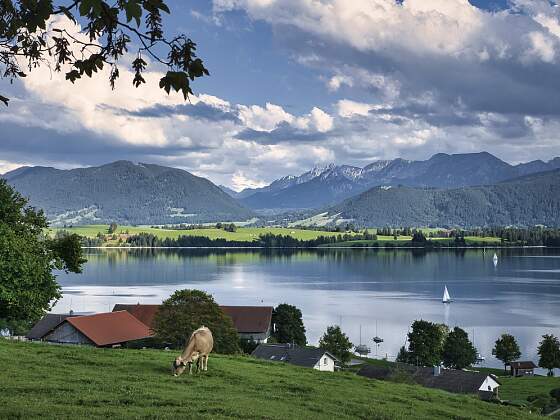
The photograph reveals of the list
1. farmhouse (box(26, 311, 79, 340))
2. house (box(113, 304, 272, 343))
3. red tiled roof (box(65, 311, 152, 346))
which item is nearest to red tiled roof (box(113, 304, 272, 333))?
Answer: house (box(113, 304, 272, 343))

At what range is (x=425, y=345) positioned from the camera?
292 feet

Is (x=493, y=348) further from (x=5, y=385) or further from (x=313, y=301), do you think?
(x=5, y=385)

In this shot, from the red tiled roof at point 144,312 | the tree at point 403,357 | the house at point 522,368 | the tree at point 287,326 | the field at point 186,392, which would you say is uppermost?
the field at point 186,392

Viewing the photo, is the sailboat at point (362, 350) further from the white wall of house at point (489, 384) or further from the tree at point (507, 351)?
the white wall of house at point (489, 384)

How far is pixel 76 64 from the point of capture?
7.46m

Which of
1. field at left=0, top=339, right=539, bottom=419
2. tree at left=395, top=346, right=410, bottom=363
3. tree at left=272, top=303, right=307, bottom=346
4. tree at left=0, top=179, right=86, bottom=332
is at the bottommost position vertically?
tree at left=395, top=346, right=410, bottom=363

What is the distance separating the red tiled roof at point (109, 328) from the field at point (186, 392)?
3558 centimetres

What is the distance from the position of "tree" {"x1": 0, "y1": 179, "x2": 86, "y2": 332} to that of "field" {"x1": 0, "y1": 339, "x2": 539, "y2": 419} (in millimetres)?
6438

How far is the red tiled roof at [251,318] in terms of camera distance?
93.7 meters

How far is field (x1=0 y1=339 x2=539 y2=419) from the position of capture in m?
15.5

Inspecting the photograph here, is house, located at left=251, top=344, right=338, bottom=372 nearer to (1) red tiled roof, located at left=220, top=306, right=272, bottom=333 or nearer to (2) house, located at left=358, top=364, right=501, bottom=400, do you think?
(2) house, located at left=358, top=364, right=501, bottom=400

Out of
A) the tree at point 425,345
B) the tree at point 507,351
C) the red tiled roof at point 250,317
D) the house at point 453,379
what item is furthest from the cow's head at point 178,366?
the tree at point 507,351

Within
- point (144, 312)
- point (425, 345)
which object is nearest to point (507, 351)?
point (425, 345)

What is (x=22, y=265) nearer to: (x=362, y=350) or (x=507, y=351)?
(x=362, y=350)
